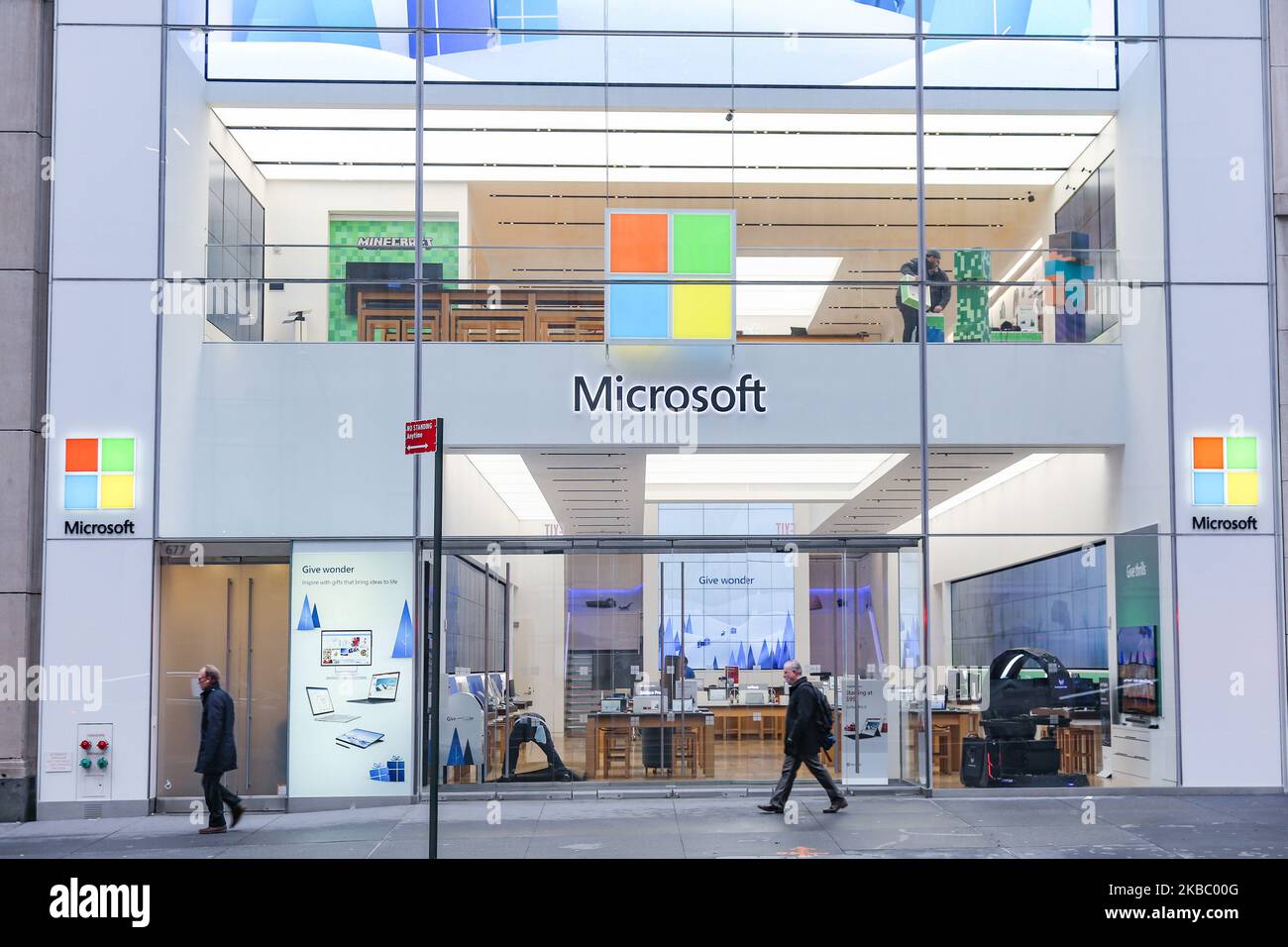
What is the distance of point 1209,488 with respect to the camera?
1558cm

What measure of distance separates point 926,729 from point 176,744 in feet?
27.5

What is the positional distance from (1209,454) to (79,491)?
12521 mm

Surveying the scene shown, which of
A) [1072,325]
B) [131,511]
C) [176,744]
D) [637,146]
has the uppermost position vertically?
[637,146]

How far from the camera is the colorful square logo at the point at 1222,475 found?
51.1 ft

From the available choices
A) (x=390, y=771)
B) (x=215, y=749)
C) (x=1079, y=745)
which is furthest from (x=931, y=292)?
(x=215, y=749)

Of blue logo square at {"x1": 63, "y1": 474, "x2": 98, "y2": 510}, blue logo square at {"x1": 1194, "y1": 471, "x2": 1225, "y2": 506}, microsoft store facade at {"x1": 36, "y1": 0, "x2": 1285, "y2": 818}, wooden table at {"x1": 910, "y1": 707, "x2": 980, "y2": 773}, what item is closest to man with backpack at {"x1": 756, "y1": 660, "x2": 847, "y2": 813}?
microsoft store facade at {"x1": 36, "y1": 0, "x2": 1285, "y2": 818}

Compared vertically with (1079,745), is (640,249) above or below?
above

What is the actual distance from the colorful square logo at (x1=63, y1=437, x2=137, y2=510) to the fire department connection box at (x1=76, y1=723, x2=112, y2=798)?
240 centimetres

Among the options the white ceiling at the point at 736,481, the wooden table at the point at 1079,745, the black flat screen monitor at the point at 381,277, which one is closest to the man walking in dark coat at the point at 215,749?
the white ceiling at the point at 736,481

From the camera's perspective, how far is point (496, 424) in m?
15.6

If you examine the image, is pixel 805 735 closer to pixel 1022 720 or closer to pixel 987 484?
pixel 1022 720

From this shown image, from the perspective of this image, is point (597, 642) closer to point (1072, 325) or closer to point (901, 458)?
point (901, 458)
